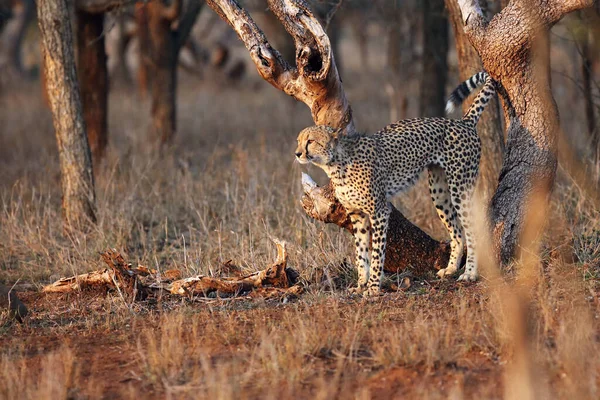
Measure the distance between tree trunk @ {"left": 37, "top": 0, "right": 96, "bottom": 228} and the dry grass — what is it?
0.64 feet

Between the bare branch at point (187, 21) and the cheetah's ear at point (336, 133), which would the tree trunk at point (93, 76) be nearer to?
the bare branch at point (187, 21)

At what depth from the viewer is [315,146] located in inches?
213

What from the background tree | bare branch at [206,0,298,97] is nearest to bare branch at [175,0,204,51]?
the background tree

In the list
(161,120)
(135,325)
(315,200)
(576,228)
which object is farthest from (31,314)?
(161,120)

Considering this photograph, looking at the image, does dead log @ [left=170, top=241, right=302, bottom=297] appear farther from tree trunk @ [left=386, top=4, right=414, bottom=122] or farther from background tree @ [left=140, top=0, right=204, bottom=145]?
tree trunk @ [left=386, top=4, right=414, bottom=122]

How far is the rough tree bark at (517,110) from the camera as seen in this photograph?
565 cm

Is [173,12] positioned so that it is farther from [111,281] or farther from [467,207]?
[467,207]

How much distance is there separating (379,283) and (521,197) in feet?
3.61

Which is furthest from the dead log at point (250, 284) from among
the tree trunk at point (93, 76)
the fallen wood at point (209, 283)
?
the tree trunk at point (93, 76)

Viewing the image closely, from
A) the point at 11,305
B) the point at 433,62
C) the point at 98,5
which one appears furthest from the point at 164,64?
the point at 11,305

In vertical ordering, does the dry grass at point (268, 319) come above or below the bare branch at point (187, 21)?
below

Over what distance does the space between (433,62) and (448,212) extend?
215 inches

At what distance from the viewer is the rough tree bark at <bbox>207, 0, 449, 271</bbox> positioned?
553 cm

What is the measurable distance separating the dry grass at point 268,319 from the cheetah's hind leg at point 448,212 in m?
0.34
